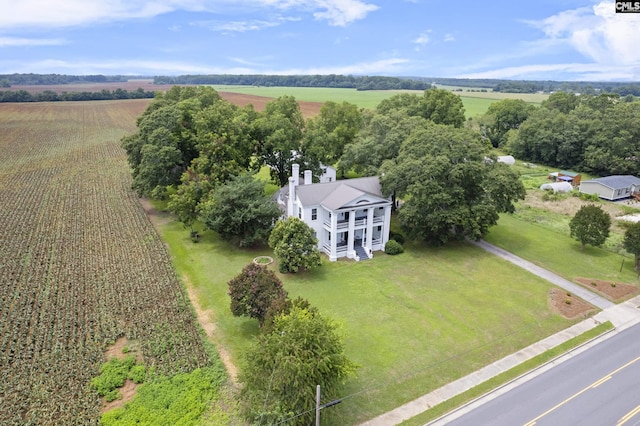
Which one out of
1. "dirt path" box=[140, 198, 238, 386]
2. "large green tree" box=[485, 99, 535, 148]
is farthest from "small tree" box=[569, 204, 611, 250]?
"large green tree" box=[485, 99, 535, 148]

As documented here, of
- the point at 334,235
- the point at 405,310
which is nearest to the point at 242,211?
the point at 334,235

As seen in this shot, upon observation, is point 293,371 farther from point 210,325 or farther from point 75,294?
point 75,294

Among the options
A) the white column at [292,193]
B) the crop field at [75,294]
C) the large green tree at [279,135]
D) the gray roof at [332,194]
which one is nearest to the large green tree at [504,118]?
the large green tree at [279,135]

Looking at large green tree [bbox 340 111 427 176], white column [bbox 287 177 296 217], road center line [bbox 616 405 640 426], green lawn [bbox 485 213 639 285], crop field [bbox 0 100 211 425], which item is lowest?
road center line [bbox 616 405 640 426]

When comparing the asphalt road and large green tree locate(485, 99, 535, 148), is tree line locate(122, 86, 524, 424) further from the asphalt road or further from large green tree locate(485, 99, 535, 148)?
large green tree locate(485, 99, 535, 148)

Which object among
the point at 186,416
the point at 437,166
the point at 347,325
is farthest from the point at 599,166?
the point at 186,416

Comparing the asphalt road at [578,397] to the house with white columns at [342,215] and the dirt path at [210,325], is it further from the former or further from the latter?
the house with white columns at [342,215]
